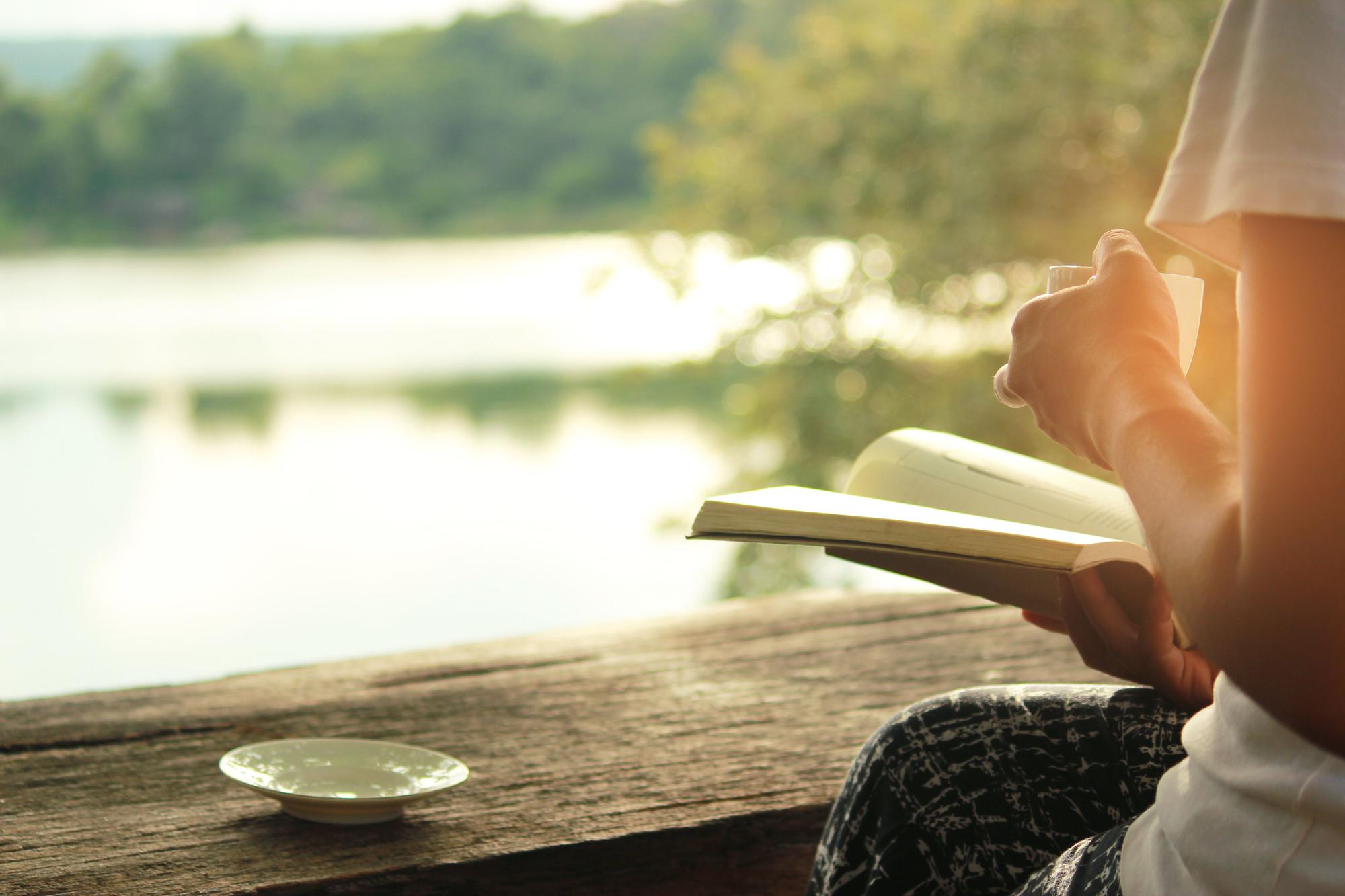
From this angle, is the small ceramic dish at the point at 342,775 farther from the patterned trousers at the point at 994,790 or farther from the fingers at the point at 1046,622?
the fingers at the point at 1046,622

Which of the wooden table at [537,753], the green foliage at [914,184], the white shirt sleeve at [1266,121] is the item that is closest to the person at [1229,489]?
the white shirt sleeve at [1266,121]

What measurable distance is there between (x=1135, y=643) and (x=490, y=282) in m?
14.0

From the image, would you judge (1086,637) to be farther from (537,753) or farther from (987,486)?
(537,753)

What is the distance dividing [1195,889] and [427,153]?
13347mm

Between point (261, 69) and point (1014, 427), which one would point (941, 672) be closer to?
point (1014, 427)

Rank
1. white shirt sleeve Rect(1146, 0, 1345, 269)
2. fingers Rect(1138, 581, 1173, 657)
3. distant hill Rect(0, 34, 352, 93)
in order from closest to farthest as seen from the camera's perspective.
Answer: white shirt sleeve Rect(1146, 0, 1345, 269), fingers Rect(1138, 581, 1173, 657), distant hill Rect(0, 34, 352, 93)

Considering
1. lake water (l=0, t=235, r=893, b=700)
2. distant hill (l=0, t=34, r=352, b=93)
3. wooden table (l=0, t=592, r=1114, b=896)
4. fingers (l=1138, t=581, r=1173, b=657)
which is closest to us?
fingers (l=1138, t=581, r=1173, b=657)

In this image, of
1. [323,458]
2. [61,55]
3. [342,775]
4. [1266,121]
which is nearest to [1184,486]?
[1266,121]

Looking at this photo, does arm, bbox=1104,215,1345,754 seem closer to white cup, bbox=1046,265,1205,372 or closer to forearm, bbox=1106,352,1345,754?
forearm, bbox=1106,352,1345,754

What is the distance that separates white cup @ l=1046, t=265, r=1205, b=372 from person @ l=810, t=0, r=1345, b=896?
47mm

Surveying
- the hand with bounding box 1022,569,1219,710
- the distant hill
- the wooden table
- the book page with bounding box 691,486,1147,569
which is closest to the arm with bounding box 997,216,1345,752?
the book page with bounding box 691,486,1147,569

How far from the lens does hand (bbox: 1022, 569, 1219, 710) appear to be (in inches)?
32.7

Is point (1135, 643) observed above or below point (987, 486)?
below

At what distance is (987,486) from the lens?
96cm
